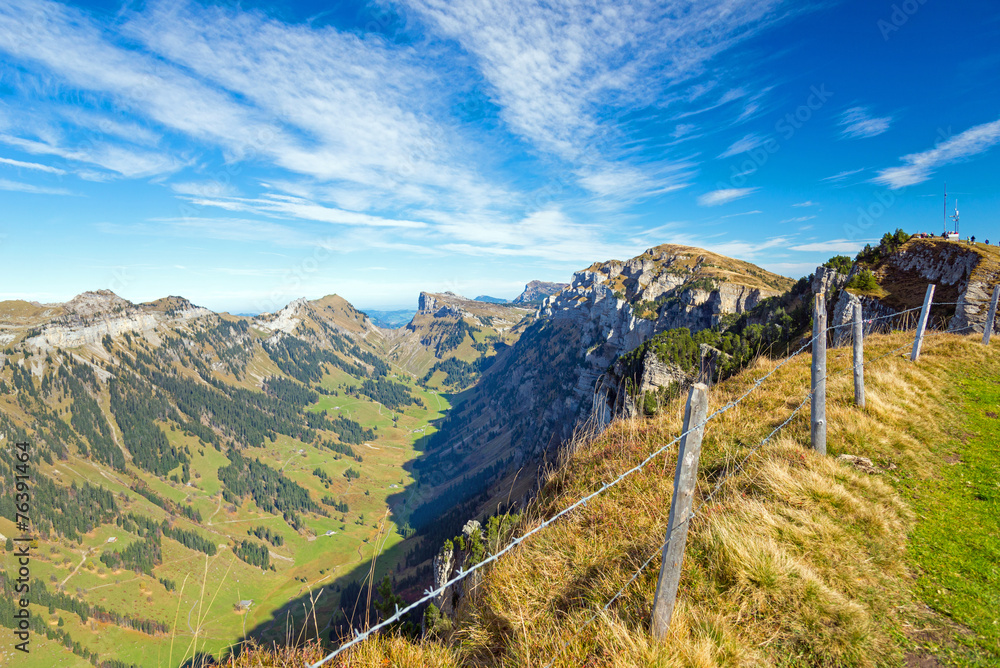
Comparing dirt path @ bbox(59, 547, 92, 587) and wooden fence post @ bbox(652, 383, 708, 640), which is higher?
wooden fence post @ bbox(652, 383, 708, 640)

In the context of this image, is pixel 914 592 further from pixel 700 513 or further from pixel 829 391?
pixel 829 391

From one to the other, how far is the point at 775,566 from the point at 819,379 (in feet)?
19.1

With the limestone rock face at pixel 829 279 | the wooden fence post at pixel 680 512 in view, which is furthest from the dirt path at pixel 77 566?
the limestone rock face at pixel 829 279

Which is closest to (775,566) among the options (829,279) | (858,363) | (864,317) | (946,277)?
(858,363)

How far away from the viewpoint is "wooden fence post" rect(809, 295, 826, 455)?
380 inches

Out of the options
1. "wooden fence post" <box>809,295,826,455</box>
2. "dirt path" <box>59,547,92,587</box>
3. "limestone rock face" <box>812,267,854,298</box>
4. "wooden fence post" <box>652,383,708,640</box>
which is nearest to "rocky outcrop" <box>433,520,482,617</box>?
"wooden fence post" <box>652,383,708,640</box>

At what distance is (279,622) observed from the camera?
502ft

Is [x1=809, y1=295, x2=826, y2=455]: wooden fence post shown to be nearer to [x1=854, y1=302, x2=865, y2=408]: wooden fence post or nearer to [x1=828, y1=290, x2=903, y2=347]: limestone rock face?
[x1=854, y1=302, x2=865, y2=408]: wooden fence post

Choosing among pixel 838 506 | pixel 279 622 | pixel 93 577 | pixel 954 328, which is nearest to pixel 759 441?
pixel 838 506

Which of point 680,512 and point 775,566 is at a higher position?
point 680,512

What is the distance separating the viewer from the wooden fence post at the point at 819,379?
31.6 ft

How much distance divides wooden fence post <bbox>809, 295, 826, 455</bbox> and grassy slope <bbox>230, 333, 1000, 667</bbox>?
0.47 m

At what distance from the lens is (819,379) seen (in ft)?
32.8

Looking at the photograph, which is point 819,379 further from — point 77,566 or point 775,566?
point 77,566
